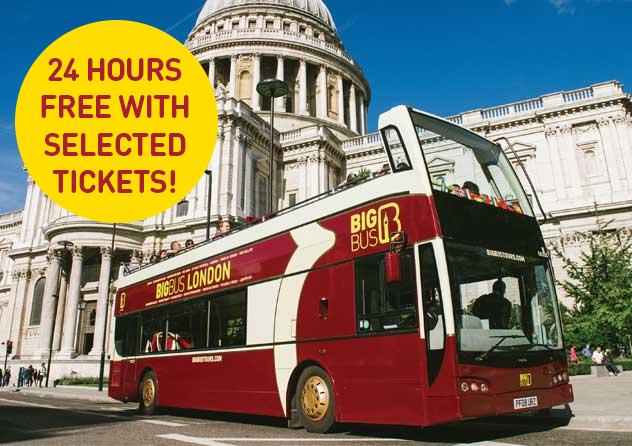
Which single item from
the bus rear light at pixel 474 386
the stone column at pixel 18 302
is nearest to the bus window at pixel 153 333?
the bus rear light at pixel 474 386

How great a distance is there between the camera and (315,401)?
314 inches

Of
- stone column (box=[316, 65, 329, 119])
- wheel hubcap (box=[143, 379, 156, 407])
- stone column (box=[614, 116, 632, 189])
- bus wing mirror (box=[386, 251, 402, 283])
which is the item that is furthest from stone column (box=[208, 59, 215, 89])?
bus wing mirror (box=[386, 251, 402, 283])

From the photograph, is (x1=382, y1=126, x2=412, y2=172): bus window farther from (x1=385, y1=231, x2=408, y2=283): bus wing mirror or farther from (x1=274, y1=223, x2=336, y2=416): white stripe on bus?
(x1=274, y1=223, x2=336, y2=416): white stripe on bus

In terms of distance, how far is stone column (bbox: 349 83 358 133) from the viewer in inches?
2260

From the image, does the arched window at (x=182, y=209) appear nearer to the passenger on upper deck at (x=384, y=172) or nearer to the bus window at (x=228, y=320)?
the bus window at (x=228, y=320)

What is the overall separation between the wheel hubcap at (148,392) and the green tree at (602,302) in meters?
21.0

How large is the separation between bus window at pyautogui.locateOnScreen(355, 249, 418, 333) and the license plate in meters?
1.65

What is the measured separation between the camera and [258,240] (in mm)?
9891

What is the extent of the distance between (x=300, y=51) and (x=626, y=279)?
130ft

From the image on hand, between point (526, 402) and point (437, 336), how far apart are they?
1600 mm

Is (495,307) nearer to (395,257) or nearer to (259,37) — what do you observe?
(395,257)

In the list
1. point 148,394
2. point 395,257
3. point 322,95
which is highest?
point 322,95

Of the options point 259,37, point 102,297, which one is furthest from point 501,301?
point 259,37

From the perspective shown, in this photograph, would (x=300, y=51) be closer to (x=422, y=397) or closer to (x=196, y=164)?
(x=196, y=164)
